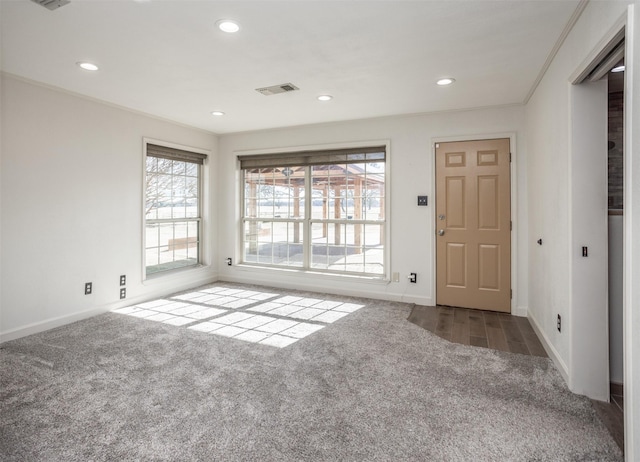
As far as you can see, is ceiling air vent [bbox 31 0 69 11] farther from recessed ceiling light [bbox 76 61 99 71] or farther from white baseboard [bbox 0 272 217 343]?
white baseboard [bbox 0 272 217 343]

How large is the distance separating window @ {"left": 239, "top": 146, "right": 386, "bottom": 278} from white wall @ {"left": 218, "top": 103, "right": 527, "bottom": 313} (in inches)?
7.9

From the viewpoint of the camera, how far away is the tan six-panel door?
407cm

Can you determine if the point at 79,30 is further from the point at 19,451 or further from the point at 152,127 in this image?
the point at 19,451

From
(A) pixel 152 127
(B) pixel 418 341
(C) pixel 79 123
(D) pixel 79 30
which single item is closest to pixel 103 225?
(C) pixel 79 123

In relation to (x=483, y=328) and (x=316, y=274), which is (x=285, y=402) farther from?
(x=316, y=274)

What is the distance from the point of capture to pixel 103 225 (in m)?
4.03

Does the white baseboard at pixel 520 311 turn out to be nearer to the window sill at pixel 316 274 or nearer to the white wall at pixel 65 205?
the window sill at pixel 316 274

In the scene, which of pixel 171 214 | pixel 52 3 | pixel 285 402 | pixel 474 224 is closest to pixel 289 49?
pixel 52 3

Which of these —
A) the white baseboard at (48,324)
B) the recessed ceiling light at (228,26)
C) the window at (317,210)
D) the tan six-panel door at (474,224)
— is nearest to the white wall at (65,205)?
the white baseboard at (48,324)

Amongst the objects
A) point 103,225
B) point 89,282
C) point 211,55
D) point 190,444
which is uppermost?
point 211,55

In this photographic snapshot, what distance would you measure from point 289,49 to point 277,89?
0.90 m

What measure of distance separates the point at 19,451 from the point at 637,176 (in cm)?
316

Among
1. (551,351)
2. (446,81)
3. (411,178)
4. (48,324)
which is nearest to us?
(551,351)

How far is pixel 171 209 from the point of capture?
504 centimetres
